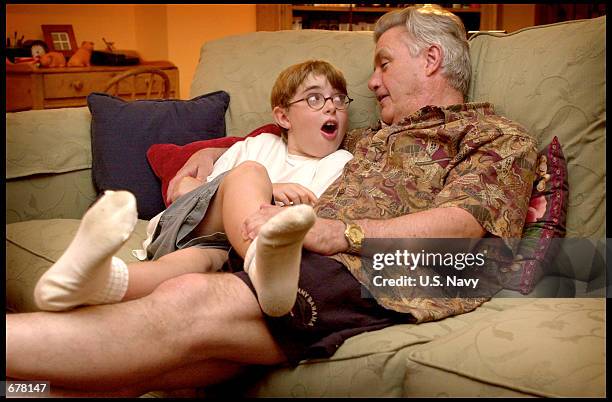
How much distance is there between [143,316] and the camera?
4.16 feet

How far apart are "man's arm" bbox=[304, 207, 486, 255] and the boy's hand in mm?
200

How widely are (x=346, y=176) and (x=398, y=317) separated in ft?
1.43

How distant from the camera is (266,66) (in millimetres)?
2312

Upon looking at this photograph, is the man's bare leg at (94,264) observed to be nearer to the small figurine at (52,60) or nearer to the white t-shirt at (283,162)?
the white t-shirt at (283,162)

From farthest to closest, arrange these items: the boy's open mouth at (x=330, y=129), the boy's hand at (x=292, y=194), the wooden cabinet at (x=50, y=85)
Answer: the wooden cabinet at (x=50, y=85) → the boy's open mouth at (x=330, y=129) → the boy's hand at (x=292, y=194)

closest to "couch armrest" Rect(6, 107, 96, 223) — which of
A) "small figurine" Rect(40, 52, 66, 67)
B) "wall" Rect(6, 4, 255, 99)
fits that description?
"small figurine" Rect(40, 52, 66, 67)

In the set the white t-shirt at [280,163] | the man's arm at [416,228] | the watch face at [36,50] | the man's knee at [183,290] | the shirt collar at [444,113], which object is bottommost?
the man's knee at [183,290]

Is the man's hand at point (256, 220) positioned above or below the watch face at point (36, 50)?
below

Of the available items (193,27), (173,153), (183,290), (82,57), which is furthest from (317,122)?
(193,27)

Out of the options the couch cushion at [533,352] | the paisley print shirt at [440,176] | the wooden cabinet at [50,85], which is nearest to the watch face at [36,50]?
the wooden cabinet at [50,85]

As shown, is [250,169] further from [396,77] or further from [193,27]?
[193,27]

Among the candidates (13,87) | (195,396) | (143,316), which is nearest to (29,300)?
(195,396)

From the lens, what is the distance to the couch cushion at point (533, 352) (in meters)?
1.20

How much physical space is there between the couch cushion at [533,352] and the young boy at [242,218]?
12.0 inches
